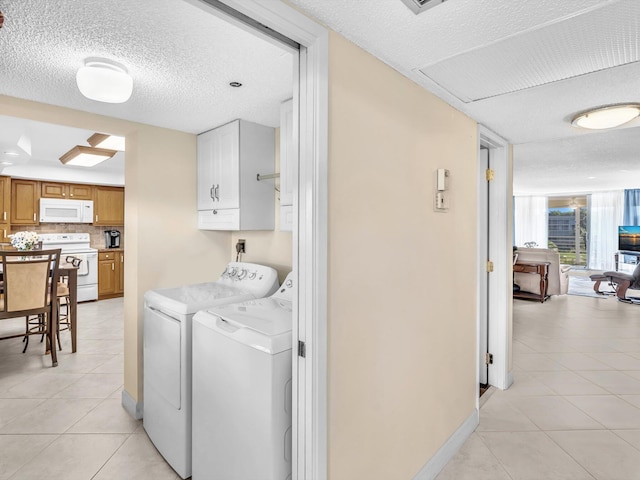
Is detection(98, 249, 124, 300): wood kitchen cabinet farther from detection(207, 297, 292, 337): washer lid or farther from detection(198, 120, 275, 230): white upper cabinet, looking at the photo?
detection(207, 297, 292, 337): washer lid

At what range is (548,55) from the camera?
1.52 m

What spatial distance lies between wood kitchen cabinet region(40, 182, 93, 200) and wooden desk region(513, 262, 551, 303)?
8140mm

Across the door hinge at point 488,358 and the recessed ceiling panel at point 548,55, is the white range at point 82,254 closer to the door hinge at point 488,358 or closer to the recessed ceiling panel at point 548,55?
the door hinge at point 488,358

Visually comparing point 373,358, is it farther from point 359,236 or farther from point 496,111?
point 496,111

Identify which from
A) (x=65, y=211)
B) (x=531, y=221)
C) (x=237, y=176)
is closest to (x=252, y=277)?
(x=237, y=176)

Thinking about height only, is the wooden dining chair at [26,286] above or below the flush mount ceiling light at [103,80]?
below

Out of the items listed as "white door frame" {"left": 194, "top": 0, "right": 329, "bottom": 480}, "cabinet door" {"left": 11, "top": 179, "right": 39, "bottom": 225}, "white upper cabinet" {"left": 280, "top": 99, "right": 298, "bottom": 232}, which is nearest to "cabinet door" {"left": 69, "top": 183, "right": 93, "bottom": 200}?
"cabinet door" {"left": 11, "top": 179, "right": 39, "bottom": 225}

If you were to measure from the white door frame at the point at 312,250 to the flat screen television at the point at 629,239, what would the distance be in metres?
10.7

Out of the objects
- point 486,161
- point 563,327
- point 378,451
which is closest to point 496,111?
point 486,161

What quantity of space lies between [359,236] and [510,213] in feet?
7.21

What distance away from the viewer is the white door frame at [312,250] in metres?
1.27

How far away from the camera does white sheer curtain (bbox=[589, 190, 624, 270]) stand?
9.51 metres

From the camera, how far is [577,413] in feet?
8.59

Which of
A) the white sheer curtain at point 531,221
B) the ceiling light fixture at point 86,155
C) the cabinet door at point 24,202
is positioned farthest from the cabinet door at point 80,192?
the white sheer curtain at point 531,221
